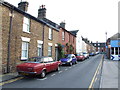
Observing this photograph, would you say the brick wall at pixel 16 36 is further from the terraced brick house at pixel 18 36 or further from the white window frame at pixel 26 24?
the white window frame at pixel 26 24

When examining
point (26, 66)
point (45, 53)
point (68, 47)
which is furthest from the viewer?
point (68, 47)

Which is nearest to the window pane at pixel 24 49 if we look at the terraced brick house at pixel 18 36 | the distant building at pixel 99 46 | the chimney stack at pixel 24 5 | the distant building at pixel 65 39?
the terraced brick house at pixel 18 36

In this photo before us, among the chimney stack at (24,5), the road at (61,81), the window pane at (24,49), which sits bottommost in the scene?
the road at (61,81)

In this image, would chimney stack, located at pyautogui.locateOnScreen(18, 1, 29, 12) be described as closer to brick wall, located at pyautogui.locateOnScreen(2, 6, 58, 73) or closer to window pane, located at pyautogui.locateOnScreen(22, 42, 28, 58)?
brick wall, located at pyautogui.locateOnScreen(2, 6, 58, 73)

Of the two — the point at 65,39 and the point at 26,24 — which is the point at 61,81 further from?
the point at 65,39

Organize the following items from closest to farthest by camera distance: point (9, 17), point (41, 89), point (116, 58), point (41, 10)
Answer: point (41, 89) < point (9, 17) < point (41, 10) < point (116, 58)

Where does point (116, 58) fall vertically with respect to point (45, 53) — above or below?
below

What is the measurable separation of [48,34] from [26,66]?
915cm

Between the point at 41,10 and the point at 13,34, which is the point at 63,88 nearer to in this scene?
the point at 13,34

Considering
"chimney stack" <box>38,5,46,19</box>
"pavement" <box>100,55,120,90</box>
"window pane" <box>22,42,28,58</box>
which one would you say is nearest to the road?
"pavement" <box>100,55,120,90</box>

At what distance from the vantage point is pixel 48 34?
15.9m

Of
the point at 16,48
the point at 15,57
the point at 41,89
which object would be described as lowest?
the point at 41,89

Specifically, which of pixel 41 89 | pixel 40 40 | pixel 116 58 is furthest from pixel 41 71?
pixel 116 58

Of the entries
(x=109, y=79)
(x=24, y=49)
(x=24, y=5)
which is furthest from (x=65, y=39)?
(x=109, y=79)
